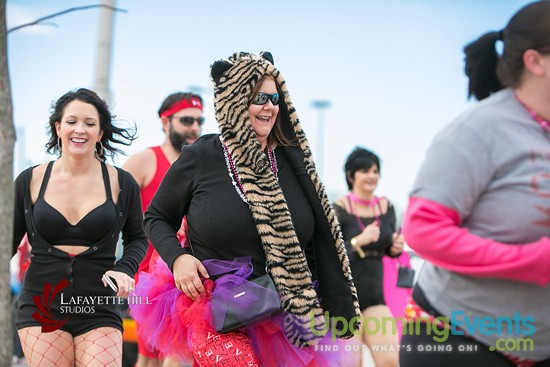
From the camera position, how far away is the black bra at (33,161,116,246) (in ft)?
16.3

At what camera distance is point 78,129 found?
204 inches

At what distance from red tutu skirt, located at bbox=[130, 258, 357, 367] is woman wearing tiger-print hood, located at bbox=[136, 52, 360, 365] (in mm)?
56

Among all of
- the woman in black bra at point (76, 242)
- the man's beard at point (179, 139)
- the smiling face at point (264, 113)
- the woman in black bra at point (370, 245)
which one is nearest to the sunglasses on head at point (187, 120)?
the man's beard at point (179, 139)

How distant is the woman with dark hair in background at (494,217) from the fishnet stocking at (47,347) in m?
2.45

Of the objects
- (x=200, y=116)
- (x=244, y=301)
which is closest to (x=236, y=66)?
(x=244, y=301)

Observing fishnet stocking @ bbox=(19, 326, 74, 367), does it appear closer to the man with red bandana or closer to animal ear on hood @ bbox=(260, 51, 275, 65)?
the man with red bandana

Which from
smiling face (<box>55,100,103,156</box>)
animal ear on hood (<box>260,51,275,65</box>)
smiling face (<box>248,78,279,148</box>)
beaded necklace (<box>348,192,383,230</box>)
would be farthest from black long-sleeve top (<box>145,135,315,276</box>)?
beaded necklace (<box>348,192,383,230</box>)

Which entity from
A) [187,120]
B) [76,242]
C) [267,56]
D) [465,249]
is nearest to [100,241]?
[76,242]

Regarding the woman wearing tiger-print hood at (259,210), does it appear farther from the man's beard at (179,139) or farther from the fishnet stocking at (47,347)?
the man's beard at (179,139)

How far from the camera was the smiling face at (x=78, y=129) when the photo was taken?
5.19 meters

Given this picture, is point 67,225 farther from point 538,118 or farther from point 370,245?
point 370,245

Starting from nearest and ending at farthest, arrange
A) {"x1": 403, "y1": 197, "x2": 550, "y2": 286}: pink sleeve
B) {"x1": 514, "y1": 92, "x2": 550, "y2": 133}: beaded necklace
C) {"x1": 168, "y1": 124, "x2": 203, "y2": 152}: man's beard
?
{"x1": 403, "y1": 197, "x2": 550, "y2": 286}: pink sleeve < {"x1": 514, "y1": 92, "x2": 550, "y2": 133}: beaded necklace < {"x1": 168, "y1": 124, "x2": 203, "y2": 152}: man's beard

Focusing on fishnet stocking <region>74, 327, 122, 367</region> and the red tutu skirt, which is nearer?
the red tutu skirt

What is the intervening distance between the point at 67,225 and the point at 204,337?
1.29 m
